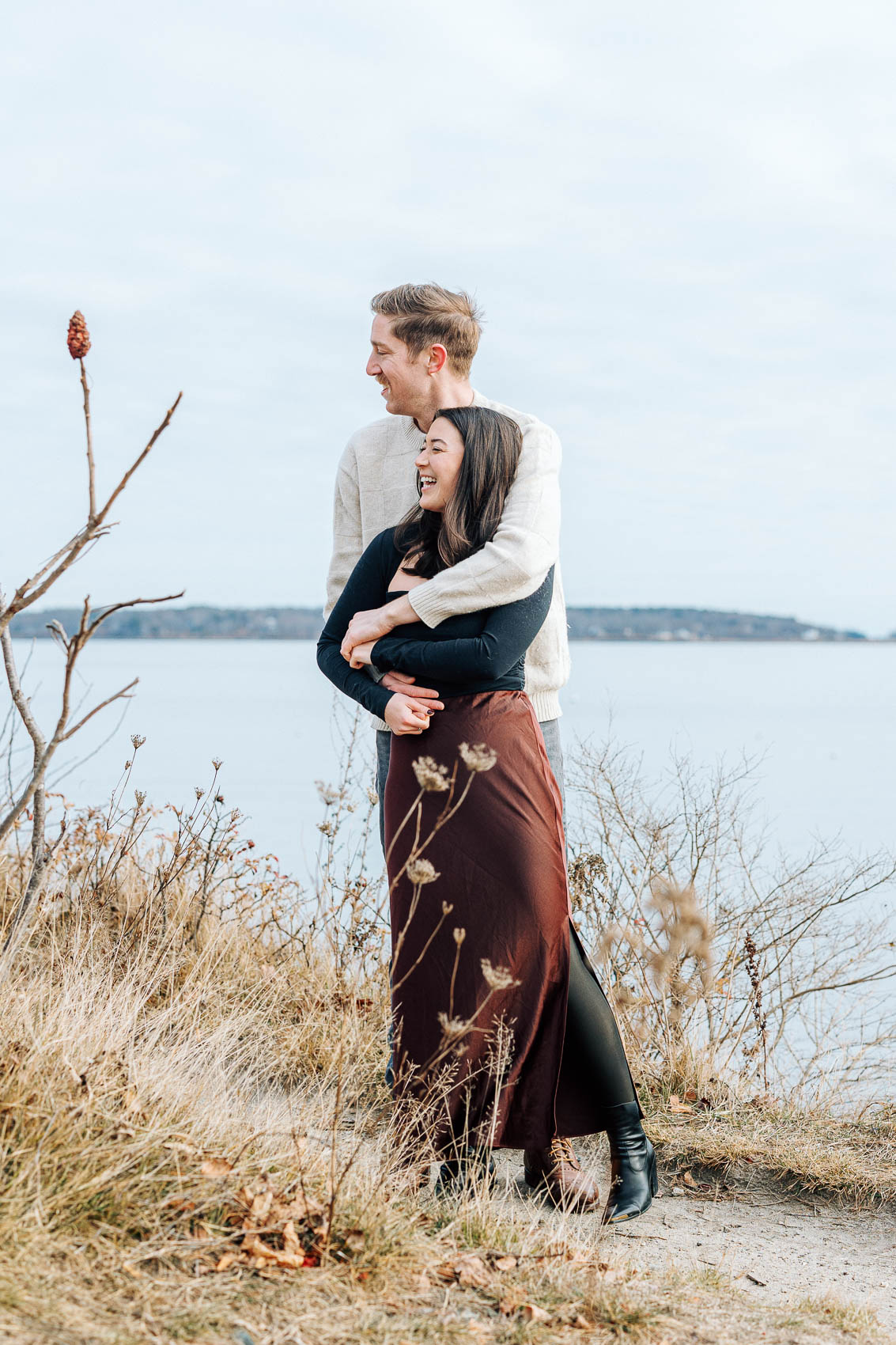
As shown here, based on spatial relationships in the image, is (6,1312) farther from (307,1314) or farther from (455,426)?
(455,426)

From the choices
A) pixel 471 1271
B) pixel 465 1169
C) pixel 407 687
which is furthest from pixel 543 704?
pixel 471 1271

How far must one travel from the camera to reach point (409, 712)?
2.93 m

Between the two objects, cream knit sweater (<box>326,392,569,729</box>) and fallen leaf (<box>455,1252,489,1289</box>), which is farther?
cream knit sweater (<box>326,392,569,729</box>)

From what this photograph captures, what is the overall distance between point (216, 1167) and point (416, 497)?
191 centimetres

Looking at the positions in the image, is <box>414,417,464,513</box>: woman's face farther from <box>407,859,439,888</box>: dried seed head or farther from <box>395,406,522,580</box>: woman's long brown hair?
<box>407,859,439,888</box>: dried seed head

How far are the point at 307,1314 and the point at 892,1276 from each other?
171cm

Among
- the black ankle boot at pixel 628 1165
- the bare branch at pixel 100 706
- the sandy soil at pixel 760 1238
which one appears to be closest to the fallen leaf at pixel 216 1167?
the sandy soil at pixel 760 1238

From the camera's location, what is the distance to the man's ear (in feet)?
10.4

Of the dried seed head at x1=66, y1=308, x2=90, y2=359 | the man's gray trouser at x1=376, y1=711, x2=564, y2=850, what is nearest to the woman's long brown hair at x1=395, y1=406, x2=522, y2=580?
the man's gray trouser at x1=376, y1=711, x2=564, y2=850

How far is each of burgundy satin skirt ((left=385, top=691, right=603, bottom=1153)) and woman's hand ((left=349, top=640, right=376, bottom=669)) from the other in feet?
0.86

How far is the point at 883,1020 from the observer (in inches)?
197

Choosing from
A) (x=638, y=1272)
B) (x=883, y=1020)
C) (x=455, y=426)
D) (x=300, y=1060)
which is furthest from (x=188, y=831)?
(x=883, y=1020)

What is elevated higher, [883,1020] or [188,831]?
[188,831]

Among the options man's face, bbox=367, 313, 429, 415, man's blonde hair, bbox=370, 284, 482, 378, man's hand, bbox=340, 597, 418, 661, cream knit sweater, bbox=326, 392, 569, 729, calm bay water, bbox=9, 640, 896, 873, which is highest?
man's blonde hair, bbox=370, 284, 482, 378
